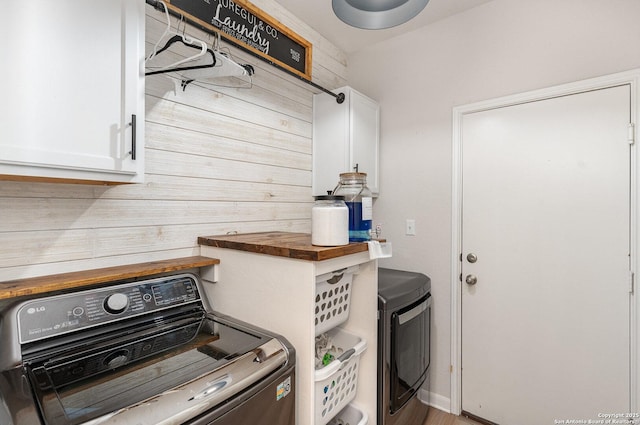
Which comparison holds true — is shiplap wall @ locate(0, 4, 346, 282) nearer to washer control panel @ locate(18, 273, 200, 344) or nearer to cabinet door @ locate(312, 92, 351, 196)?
cabinet door @ locate(312, 92, 351, 196)

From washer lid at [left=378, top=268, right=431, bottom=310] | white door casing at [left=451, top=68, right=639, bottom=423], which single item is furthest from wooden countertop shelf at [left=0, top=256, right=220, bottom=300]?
white door casing at [left=451, top=68, right=639, bottom=423]

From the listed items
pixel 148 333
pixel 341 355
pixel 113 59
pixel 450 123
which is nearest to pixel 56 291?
pixel 148 333

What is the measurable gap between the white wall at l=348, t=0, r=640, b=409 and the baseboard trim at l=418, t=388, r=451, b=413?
12 mm

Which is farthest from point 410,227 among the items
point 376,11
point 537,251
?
point 376,11

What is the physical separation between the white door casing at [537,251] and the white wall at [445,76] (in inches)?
3.7

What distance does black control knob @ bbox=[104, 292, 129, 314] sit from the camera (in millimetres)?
1140

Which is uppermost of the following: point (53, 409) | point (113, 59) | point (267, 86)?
point (267, 86)

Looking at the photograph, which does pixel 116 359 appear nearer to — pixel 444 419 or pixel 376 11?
pixel 376 11

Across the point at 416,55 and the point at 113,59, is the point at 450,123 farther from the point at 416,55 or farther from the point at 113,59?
the point at 113,59

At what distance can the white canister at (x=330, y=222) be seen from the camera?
119 centimetres

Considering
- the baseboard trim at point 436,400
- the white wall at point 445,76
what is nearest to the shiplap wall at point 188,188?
the white wall at point 445,76

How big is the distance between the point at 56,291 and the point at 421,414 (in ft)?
6.99

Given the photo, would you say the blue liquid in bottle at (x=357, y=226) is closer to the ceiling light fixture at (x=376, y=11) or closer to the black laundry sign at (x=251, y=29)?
the ceiling light fixture at (x=376, y=11)

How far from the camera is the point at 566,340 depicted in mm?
1839
